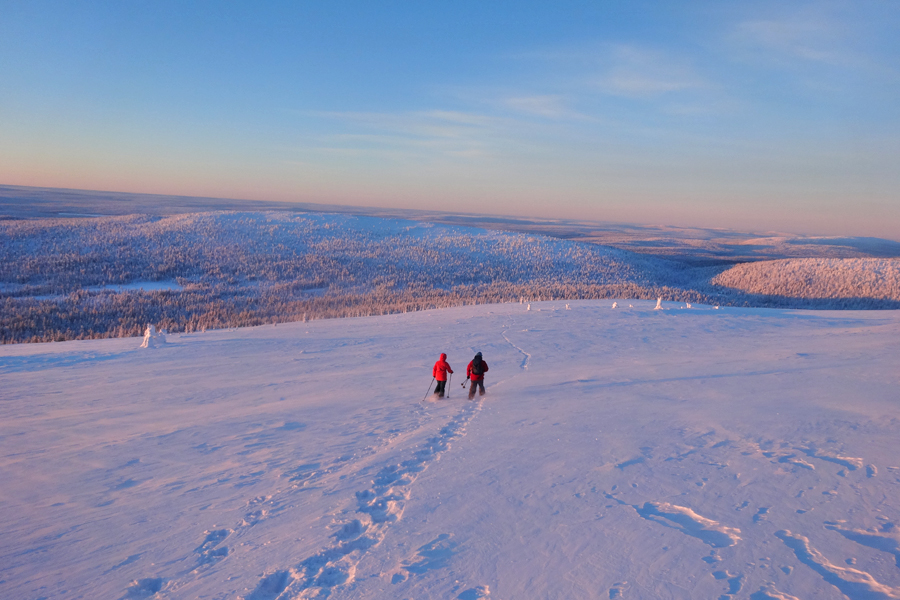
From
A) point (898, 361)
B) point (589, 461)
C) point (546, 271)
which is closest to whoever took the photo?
point (589, 461)

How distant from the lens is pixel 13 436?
803 centimetres

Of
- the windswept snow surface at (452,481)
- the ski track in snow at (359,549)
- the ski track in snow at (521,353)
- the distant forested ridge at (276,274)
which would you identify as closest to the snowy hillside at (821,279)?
the distant forested ridge at (276,274)

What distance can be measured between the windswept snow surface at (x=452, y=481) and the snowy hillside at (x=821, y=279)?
30840mm

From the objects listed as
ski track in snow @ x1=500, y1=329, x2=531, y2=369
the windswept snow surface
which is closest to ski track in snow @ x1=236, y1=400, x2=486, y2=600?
the windswept snow surface

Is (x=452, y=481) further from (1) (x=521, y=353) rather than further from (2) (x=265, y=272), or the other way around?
(2) (x=265, y=272)

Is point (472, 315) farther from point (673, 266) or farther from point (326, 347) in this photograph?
point (673, 266)

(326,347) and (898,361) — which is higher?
(898,361)

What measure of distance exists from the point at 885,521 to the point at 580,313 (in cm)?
1723

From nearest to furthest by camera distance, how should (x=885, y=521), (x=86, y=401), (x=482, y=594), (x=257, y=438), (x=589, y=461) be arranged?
(x=482, y=594) → (x=885, y=521) → (x=589, y=461) → (x=257, y=438) → (x=86, y=401)

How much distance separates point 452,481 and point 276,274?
3517 centimetres

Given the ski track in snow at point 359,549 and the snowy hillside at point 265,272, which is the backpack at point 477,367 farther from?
the snowy hillside at point 265,272

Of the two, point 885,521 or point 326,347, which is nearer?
point 885,521

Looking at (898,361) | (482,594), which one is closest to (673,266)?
(898,361)

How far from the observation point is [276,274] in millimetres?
38125
